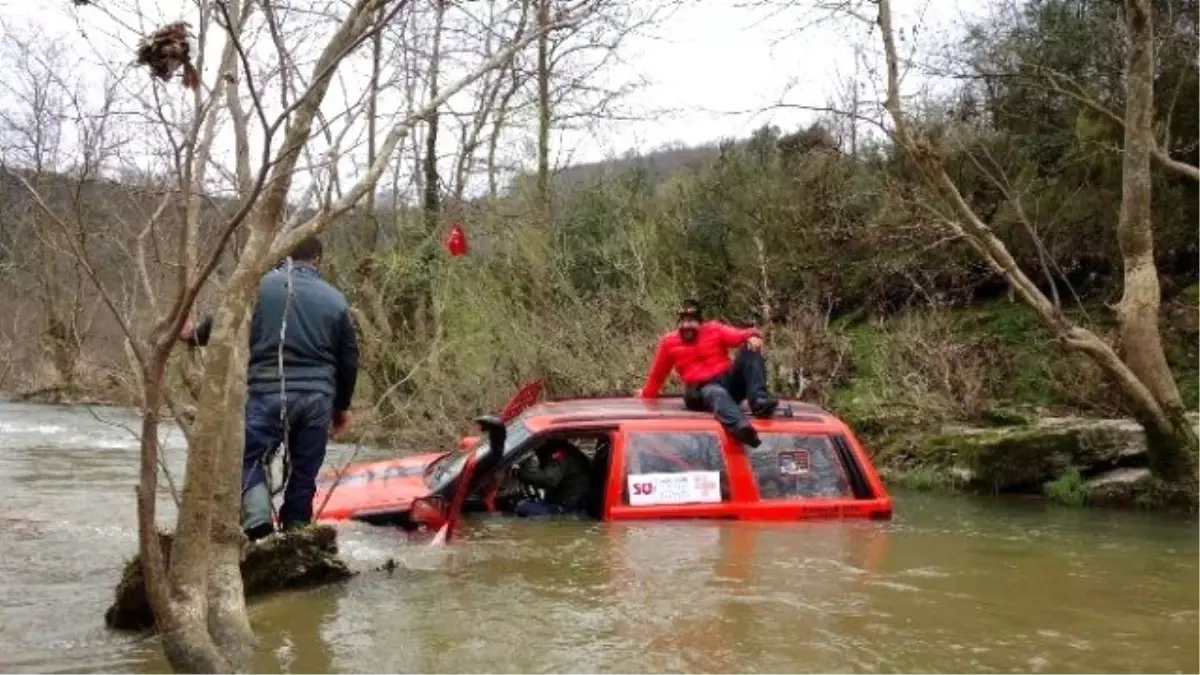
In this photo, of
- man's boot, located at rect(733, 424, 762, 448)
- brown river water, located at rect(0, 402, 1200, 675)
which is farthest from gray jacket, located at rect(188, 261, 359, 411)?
man's boot, located at rect(733, 424, 762, 448)

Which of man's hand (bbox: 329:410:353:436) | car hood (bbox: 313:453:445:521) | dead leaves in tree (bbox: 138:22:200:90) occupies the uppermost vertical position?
dead leaves in tree (bbox: 138:22:200:90)

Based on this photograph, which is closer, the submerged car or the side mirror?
the side mirror

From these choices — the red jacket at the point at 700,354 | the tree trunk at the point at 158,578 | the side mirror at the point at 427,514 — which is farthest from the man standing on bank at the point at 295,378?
the red jacket at the point at 700,354

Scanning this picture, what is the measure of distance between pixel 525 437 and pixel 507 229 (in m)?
12.0

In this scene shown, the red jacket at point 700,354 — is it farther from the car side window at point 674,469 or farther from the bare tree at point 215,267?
the bare tree at point 215,267

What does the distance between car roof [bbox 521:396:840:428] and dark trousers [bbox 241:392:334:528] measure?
1845mm

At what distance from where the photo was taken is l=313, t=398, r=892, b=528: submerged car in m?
7.95

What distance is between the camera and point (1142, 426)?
37.9 ft

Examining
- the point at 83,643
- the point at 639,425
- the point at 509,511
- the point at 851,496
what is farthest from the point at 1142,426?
the point at 83,643

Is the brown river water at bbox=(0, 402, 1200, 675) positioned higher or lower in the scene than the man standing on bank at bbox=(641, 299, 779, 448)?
lower

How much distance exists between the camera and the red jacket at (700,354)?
32.0 feet

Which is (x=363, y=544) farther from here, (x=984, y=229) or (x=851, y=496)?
(x=984, y=229)

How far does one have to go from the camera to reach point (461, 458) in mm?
8195

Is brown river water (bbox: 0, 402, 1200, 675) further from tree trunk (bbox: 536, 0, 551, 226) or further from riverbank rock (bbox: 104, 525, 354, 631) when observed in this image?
tree trunk (bbox: 536, 0, 551, 226)
